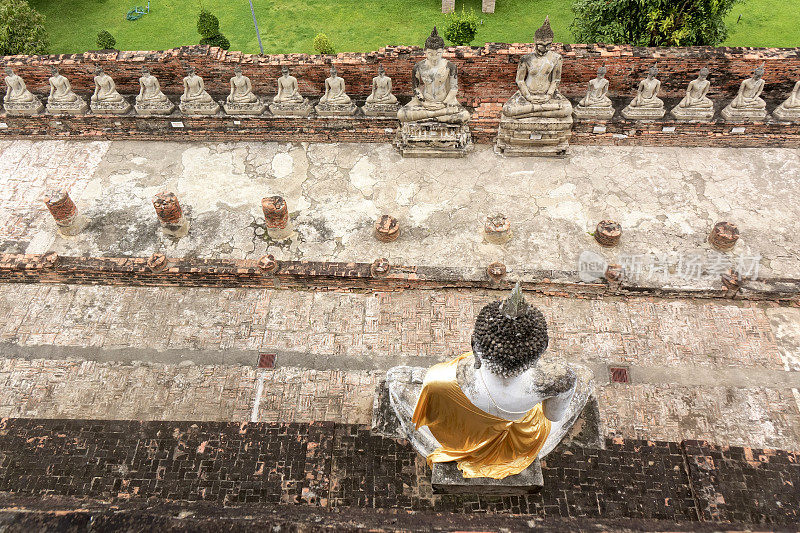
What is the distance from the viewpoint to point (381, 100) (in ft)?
35.2

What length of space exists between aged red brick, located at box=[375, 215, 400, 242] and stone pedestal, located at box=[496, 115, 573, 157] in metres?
3.07

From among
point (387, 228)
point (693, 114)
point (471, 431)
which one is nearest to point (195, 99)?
point (387, 228)

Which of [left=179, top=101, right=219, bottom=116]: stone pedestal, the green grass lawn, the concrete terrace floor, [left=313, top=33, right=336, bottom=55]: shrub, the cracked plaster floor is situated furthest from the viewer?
A: the green grass lawn

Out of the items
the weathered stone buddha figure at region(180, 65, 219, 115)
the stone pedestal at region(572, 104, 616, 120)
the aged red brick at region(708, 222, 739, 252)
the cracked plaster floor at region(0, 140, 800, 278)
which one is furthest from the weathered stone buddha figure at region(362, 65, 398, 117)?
the aged red brick at region(708, 222, 739, 252)

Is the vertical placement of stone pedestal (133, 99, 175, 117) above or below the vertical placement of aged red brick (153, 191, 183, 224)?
above

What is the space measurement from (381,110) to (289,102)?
1.83 m

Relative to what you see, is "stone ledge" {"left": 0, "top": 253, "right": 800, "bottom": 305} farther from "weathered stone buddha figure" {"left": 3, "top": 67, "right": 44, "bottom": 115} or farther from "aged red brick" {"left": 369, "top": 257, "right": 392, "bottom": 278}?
"weathered stone buddha figure" {"left": 3, "top": 67, "right": 44, "bottom": 115}

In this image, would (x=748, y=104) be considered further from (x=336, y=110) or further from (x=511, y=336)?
(x=511, y=336)

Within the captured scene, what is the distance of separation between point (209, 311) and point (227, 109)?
456 cm

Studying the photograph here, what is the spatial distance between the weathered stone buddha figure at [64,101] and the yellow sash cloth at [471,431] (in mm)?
10105

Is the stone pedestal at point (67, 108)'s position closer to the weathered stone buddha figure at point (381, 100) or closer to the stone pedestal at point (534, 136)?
the weathered stone buddha figure at point (381, 100)

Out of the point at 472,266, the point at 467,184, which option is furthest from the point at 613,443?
the point at 467,184

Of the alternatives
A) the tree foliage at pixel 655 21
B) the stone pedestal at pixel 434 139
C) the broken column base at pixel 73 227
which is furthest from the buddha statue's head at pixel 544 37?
the broken column base at pixel 73 227

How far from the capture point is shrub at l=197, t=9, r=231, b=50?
14312mm
